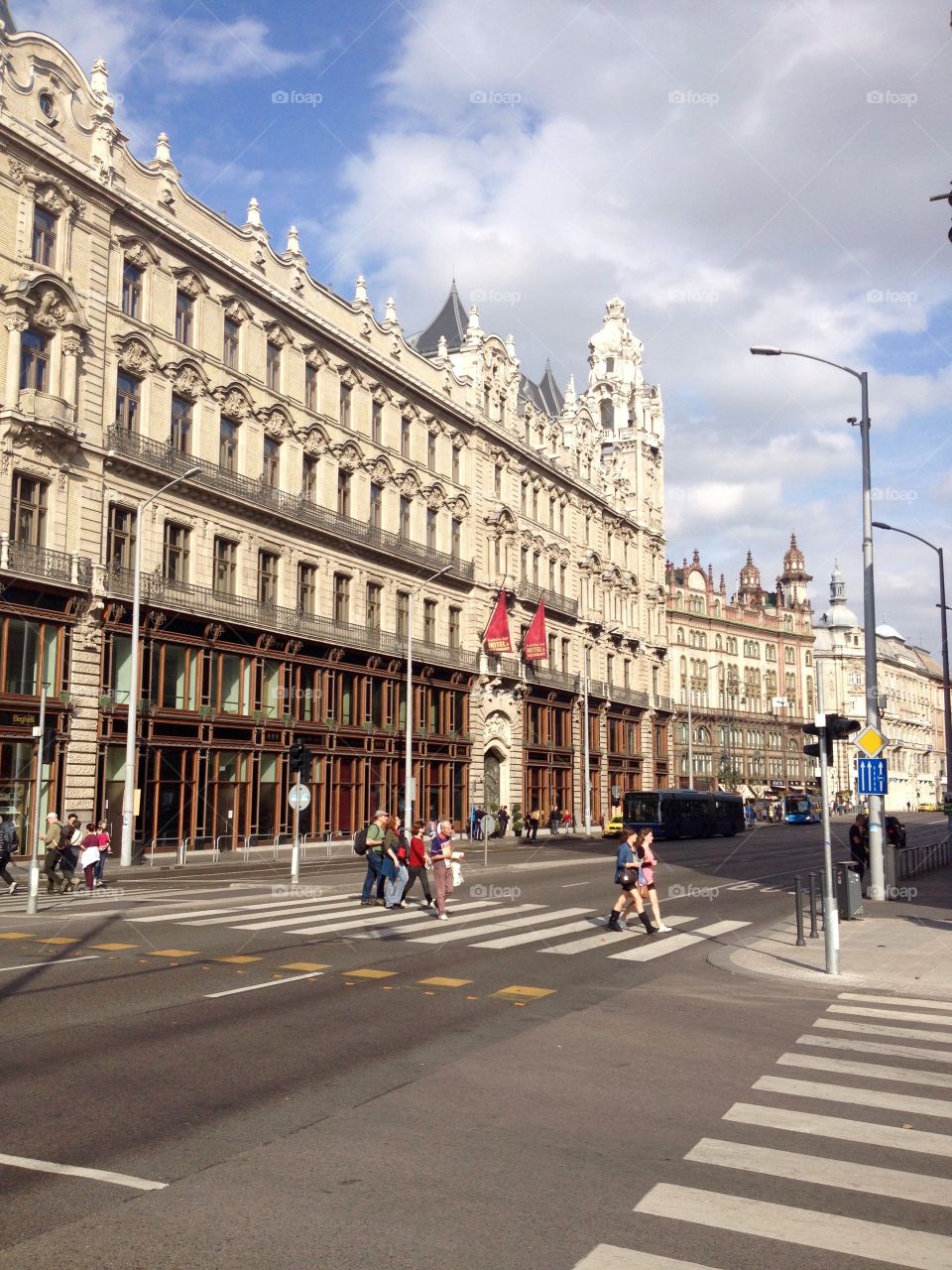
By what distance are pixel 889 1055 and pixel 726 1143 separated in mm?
3325

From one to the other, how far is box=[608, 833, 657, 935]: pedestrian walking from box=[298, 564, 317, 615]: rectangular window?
98.3ft

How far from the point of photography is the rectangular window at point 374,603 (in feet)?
169

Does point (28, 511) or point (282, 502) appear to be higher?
point (282, 502)

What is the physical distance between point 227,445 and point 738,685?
78842 mm

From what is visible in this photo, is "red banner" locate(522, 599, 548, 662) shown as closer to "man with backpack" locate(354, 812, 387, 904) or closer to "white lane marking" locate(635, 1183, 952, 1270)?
"man with backpack" locate(354, 812, 387, 904)

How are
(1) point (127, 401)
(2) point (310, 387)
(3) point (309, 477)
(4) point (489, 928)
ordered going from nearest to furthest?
(4) point (489, 928)
(1) point (127, 401)
(3) point (309, 477)
(2) point (310, 387)

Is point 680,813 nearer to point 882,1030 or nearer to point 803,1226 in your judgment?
point 882,1030

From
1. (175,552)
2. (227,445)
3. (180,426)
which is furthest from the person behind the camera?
(227,445)

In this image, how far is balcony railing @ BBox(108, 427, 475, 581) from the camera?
1522 inches

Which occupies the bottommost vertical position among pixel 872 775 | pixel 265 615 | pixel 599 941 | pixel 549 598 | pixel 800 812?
pixel 800 812

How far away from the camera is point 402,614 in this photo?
2128 inches

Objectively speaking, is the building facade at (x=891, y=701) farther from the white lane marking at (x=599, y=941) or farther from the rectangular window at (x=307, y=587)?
the white lane marking at (x=599, y=941)

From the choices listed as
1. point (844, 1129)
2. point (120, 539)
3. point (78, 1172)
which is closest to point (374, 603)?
point (120, 539)

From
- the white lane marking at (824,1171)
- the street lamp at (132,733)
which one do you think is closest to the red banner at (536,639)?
the street lamp at (132,733)
